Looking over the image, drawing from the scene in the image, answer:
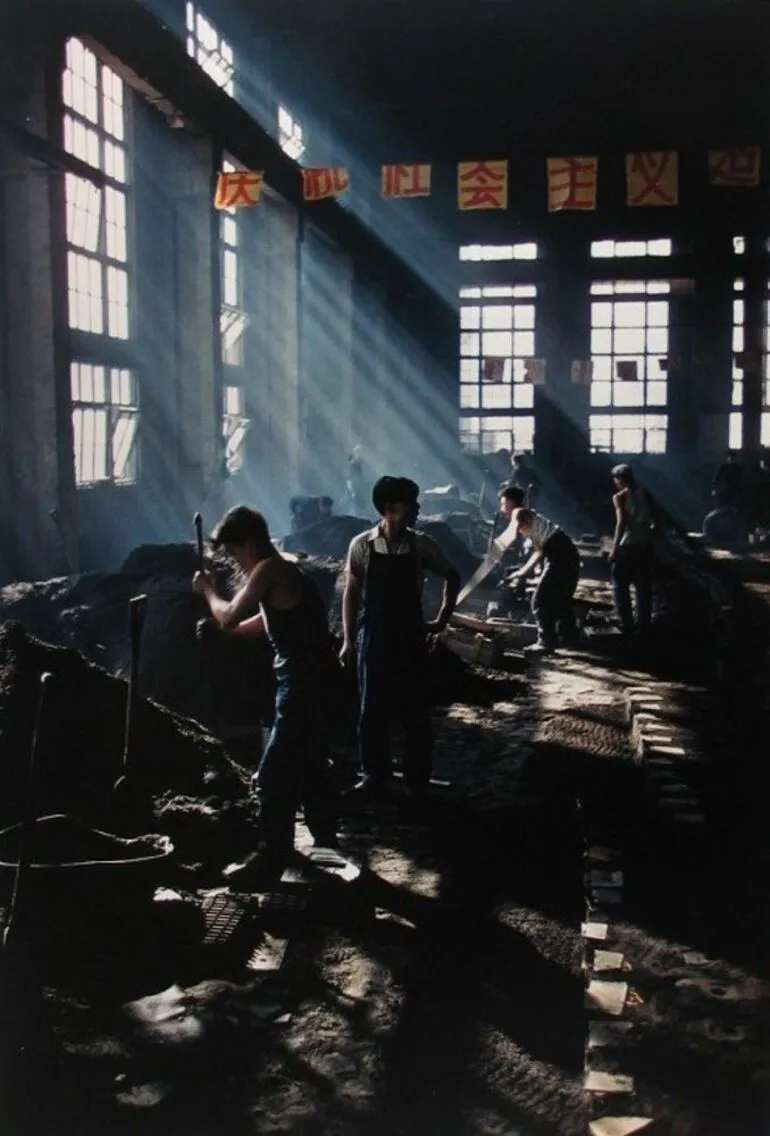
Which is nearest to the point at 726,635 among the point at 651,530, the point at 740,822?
the point at 651,530

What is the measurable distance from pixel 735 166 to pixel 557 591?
910 centimetres

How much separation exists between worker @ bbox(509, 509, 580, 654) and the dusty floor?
4.65 meters

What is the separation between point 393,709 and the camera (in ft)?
20.2

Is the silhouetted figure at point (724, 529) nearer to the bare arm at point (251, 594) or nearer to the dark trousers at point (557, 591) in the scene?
the dark trousers at point (557, 591)

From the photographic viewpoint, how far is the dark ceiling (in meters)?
21.7

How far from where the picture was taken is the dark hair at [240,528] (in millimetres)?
4699

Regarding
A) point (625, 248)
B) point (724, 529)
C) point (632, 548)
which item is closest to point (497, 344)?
point (625, 248)

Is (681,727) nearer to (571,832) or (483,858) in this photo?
(571,832)

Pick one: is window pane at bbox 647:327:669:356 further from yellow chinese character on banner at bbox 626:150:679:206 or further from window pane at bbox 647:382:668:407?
yellow chinese character on banner at bbox 626:150:679:206

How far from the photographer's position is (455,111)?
82.5 ft

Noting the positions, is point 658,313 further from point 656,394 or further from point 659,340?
point 656,394

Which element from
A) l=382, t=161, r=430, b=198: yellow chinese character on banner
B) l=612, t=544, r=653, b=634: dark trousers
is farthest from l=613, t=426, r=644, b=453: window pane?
l=612, t=544, r=653, b=634: dark trousers

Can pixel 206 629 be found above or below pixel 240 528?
below

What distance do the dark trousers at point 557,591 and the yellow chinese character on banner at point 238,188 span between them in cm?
882
